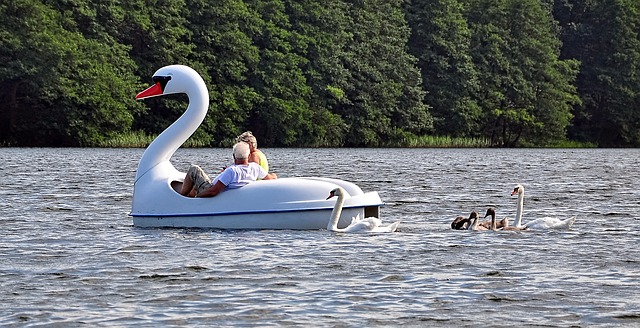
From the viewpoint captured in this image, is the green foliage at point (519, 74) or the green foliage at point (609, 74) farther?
the green foliage at point (609, 74)

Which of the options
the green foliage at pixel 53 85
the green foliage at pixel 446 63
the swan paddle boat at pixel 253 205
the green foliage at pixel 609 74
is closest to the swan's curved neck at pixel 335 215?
the swan paddle boat at pixel 253 205

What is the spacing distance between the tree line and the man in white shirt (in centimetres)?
5358

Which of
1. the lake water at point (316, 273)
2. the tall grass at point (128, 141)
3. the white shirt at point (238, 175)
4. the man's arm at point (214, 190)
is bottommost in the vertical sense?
the tall grass at point (128, 141)

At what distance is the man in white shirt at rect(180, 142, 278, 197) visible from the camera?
1764 cm

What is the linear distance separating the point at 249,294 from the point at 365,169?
32004 millimetres

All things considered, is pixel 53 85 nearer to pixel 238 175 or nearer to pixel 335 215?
pixel 238 175

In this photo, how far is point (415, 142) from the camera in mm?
88438

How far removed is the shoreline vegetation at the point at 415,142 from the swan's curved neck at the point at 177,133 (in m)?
52.8

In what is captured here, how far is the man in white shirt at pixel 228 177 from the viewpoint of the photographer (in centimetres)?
1764

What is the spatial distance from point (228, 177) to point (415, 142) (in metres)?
71.2

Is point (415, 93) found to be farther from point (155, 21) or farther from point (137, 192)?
point (137, 192)

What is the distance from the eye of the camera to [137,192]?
18359 mm

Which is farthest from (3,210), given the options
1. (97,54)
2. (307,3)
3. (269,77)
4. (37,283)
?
(307,3)

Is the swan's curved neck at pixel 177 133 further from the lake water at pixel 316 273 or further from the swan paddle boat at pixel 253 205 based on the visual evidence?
the lake water at pixel 316 273
